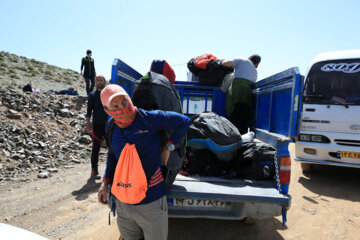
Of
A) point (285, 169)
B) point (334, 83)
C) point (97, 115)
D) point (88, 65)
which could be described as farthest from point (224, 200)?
point (88, 65)

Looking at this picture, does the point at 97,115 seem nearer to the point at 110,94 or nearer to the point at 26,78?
the point at 110,94

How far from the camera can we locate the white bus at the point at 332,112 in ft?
15.7

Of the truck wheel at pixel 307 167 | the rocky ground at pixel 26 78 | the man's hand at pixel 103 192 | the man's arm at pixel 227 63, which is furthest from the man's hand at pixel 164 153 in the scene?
the rocky ground at pixel 26 78

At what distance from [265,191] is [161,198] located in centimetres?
124

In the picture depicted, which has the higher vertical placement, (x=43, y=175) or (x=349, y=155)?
(x=349, y=155)

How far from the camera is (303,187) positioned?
4.96 meters

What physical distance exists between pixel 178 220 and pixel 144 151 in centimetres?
211

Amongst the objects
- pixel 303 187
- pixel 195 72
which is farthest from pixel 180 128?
pixel 303 187

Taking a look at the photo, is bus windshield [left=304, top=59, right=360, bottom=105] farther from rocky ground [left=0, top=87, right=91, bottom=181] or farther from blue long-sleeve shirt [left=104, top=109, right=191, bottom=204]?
rocky ground [left=0, top=87, right=91, bottom=181]

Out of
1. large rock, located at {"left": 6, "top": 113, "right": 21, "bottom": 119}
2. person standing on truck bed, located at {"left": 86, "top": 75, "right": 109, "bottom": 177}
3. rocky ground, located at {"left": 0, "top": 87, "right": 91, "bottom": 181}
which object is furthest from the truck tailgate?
large rock, located at {"left": 6, "top": 113, "right": 21, "bottom": 119}

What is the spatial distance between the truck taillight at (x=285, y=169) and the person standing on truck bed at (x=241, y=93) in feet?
5.71

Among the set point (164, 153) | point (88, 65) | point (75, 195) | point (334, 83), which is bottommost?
point (75, 195)

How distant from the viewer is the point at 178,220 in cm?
350

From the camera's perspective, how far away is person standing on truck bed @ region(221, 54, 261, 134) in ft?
13.8
